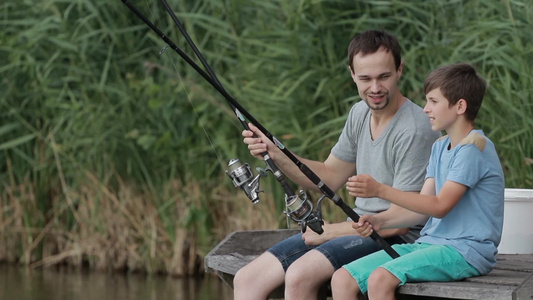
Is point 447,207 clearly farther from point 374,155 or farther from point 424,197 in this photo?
point 374,155

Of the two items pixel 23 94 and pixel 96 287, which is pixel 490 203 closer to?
pixel 96 287

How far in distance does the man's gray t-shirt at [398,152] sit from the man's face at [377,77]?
9 cm

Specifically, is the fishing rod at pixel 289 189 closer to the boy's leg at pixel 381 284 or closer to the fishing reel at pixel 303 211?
the fishing reel at pixel 303 211

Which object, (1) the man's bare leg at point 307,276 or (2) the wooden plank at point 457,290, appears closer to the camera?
(2) the wooden plank at point 457,290

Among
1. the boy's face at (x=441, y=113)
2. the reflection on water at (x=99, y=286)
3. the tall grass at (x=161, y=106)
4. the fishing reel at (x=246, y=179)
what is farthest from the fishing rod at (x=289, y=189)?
the reflection on water at (x=99, y=286)

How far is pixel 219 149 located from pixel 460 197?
3.19m

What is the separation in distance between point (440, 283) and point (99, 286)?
356 cm

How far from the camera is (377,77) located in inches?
136

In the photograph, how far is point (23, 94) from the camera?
269 inches

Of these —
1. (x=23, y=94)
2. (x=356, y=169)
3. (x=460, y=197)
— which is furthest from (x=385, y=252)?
(x=23, y=94)

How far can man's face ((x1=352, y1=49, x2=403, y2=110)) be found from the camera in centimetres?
345

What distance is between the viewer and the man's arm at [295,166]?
137 inches

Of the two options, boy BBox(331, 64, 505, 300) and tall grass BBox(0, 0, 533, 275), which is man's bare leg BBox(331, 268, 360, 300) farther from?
tall grass BBox(0, 0, 533, 275)

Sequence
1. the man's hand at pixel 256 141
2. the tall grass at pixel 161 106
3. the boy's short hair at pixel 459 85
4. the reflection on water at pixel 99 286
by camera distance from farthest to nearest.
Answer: the reflection on water at pixel 99 286 < the tall grass at pixel 161 106 < the man's hand at pixel 256 141 < the boy's short hair at pixel 459 85
